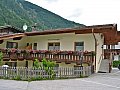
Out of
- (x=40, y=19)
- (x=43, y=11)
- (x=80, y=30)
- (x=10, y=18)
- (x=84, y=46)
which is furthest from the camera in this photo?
(x=43, y=11)

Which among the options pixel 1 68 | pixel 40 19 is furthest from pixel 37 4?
pixel 1 68

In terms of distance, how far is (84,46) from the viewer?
23.7 metres

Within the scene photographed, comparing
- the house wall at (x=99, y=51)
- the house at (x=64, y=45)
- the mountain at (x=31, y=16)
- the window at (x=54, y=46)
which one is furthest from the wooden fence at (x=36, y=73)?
the mountain at (x=31, y=16)

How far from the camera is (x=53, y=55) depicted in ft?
75.0

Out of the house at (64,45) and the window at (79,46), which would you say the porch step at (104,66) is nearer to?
the house at (64,45)

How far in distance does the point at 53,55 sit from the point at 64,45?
8.77 ft

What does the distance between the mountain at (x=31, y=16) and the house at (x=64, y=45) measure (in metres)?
58.1

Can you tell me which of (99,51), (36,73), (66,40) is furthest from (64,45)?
(36,73)

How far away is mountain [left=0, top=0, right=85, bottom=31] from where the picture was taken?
90.5 metres

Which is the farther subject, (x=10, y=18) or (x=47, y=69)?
(x=10, y=18)

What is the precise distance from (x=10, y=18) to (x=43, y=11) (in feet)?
112

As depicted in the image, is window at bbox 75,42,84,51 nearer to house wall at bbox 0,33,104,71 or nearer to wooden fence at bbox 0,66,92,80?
house wall at bbox 0,33,104,71

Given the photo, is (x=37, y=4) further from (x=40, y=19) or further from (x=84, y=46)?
(x=84, y=46)

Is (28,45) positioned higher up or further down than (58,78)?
higher up
